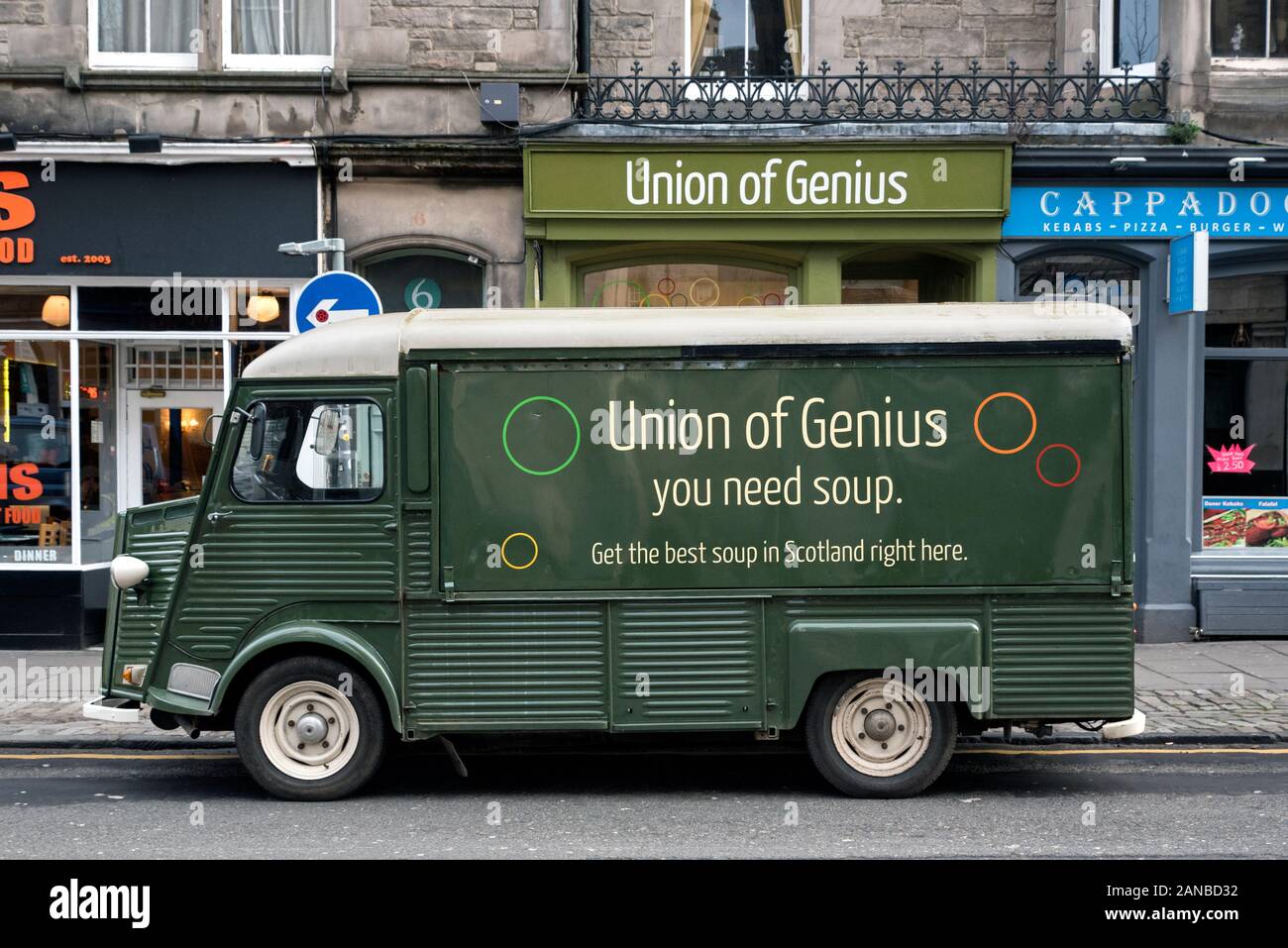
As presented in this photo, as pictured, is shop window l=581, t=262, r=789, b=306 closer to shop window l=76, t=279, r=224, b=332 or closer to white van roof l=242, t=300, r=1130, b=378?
shop window l=76, t=279, r=224, b=332

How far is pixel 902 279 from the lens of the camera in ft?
46.4

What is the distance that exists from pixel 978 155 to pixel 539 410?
751cm

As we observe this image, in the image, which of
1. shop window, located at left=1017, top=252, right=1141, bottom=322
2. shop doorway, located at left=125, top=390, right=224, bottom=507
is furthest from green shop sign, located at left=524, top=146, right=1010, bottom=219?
shop doorway, located at left=125, top=390, right=224, bottom=507

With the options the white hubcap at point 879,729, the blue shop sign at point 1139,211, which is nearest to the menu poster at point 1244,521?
the blue shop sign at point 1139,211

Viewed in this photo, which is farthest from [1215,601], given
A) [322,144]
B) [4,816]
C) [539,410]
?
[4,816]

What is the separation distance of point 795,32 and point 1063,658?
8.91m

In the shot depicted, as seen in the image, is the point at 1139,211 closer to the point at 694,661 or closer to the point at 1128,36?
the point at 1128,36

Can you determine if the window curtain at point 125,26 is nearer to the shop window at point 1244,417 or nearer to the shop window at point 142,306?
the shop window at point 142,306

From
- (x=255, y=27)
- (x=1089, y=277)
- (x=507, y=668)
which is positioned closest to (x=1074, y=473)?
(x=507, y=668)

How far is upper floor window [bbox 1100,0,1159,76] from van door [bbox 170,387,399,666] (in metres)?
9.95

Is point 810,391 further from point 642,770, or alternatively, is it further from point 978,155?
point 978,155

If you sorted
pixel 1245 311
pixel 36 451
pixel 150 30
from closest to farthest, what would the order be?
pixel 36 451 → pixel 150 30 → pixel 1245 311

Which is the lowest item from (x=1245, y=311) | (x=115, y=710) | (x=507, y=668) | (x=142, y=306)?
(x=115, y=710)

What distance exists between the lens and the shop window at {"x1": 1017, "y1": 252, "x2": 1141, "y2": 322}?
535 inches
